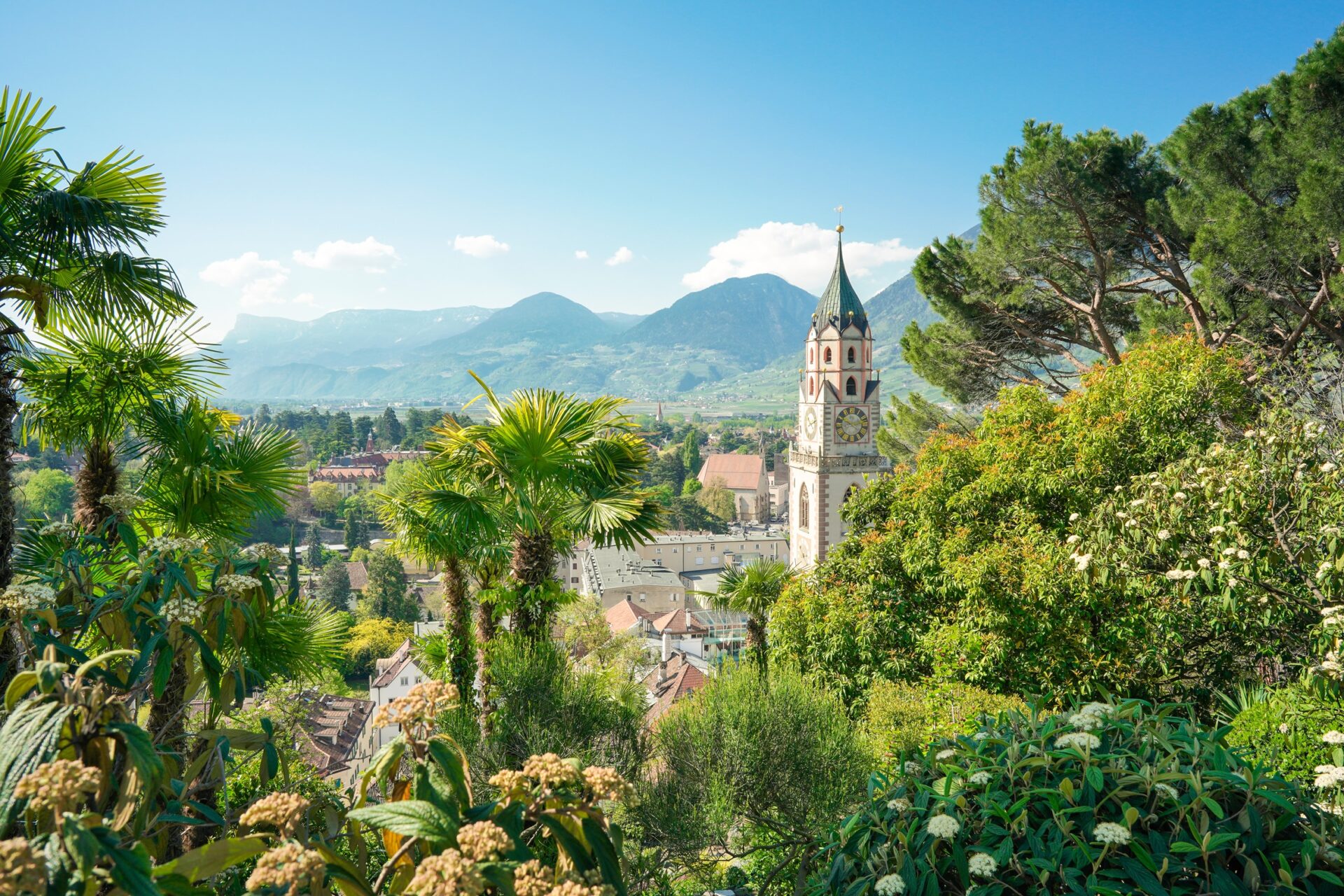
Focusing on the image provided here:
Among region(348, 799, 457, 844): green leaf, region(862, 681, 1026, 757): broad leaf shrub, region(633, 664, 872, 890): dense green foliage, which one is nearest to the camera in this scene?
region(348, 799, 457, 844): green leaf

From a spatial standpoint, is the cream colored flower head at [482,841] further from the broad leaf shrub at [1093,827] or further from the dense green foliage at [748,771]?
the dense green foliage at [748,771]

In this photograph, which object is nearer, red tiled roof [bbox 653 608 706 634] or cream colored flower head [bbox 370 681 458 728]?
cream colored flower head [bbox 370 681 458 728]

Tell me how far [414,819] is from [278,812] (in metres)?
0.26

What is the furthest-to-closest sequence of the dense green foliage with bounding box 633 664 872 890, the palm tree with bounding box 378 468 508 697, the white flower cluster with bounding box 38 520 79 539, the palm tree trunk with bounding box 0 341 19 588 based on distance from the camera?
1. the palm tree with bounding box 378 468 508 697
2. the dense green foliage with bounding box 633 664 872 890
3. the palm tree trunk with bounding box 0 341 19 588
4. the white flower cluster with bounding box 38 520 79 539

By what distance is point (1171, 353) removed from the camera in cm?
765

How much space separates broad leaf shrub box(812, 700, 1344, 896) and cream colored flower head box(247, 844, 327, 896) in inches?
68.9

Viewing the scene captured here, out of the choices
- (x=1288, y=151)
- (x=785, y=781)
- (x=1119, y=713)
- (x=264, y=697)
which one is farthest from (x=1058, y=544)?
(x=264, y=697)

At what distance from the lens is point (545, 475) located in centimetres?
519

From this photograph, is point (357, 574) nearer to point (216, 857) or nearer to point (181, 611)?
point (181, 611)

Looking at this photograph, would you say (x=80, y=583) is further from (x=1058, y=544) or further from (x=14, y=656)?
(x=1058, y=544)

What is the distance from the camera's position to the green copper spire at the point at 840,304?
34562 millimetres

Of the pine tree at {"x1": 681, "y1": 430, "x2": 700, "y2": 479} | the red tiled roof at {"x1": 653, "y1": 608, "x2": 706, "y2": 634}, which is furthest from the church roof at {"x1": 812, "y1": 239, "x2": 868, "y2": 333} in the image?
the pine tree at {"x1": 681, "y1": 430, "x2": 700, "y2": 479}

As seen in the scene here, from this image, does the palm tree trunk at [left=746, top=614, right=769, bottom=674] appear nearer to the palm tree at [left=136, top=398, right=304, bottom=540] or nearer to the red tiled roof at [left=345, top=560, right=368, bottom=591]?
the palm tree at [left=136, top=398, right=304, bottom=540]

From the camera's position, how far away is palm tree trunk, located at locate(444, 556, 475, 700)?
19.3 feet
